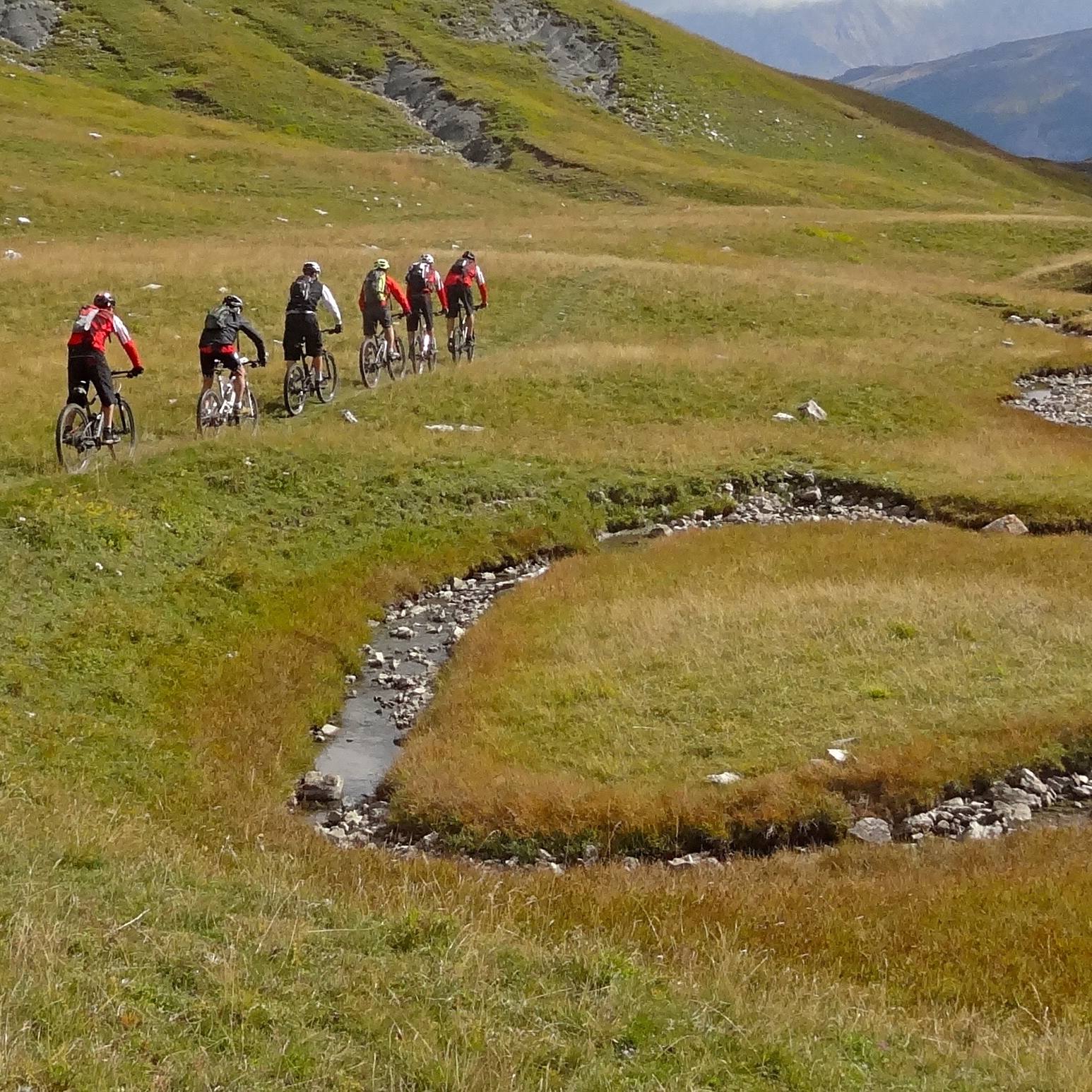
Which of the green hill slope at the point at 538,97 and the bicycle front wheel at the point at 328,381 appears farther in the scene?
the green hill slope at the point at 538,97

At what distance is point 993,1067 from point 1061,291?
60.3 meters

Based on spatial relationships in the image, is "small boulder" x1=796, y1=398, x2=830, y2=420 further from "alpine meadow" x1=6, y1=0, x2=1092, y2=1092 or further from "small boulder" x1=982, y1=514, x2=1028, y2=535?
"small boulder" x1=982, y1=514, x2=1028, y2=535

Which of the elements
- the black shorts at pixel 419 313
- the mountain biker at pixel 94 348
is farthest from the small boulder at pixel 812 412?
the mountain biker at pixel 94 348

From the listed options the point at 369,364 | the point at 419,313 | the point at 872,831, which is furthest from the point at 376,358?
the point at 872,831

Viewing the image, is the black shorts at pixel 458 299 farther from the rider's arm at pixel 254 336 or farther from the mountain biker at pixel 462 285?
the rider's arm at pixel 254 336

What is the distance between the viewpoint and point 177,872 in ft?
28.7

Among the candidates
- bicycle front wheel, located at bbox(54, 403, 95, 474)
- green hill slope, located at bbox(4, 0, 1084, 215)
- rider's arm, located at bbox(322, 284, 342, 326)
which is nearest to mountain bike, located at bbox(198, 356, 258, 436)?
rider's arm, located at bbox(322, 284, 342, 326)

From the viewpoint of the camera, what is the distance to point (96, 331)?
20.3 metres

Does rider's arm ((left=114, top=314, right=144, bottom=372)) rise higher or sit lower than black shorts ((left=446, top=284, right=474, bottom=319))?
lower

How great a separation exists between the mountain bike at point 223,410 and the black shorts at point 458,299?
9247 millimetres

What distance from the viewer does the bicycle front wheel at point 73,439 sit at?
66.1ft

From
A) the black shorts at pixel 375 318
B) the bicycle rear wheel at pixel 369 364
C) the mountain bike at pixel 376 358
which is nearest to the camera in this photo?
the black shorts at pixel 375 318

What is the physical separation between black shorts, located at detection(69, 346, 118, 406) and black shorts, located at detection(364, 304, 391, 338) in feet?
32.4

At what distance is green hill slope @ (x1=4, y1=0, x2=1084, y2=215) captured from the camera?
289 ft
